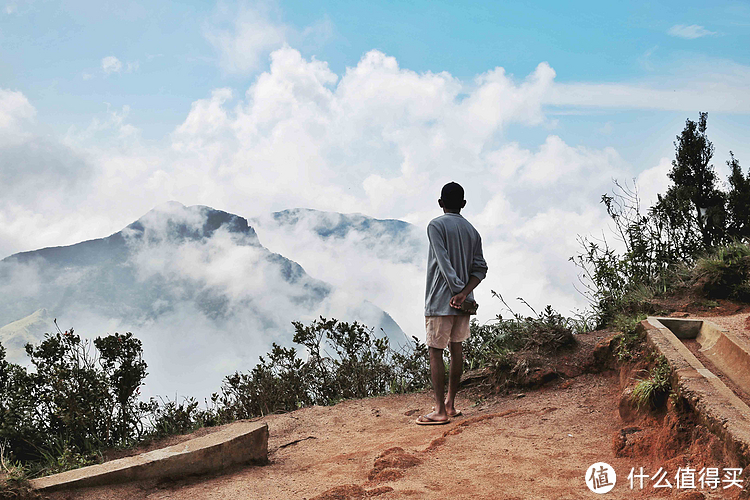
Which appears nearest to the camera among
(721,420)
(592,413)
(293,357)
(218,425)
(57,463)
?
(721,420)

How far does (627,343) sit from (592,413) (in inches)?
35.5

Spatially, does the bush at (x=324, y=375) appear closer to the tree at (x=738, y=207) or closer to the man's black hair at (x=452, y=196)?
the man's black hair at (x=452, y=196)

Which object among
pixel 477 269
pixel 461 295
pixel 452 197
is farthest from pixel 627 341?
pixel 452 197

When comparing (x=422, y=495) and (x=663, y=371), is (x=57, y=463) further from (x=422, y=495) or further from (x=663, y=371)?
(x=663, y=371)

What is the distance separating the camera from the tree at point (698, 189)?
10133 millimetres

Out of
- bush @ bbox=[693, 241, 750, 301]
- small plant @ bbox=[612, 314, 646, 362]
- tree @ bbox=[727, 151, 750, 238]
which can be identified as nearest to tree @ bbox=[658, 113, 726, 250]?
tree @ bbox=[727, 151, 750, 238]

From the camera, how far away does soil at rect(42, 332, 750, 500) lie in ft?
10.8

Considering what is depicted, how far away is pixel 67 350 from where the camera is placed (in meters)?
6.15

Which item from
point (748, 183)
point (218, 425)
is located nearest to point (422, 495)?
point (218, 425)

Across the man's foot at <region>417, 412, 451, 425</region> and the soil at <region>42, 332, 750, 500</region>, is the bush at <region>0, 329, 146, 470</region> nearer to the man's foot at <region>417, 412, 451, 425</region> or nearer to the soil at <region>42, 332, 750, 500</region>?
the soil at <region>42, 332, 750, 500</region>

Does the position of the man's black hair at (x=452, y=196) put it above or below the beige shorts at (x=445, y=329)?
above

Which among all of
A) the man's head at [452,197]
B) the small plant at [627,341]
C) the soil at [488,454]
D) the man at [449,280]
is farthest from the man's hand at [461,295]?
the small plant at [627,341]

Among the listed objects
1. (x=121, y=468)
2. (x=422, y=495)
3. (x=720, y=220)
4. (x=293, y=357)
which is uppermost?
(x=720, y=220)

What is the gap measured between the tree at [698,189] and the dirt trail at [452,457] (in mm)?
5907
